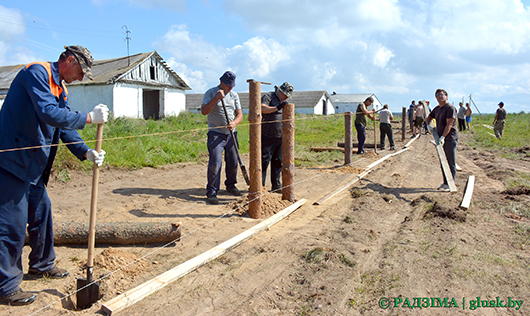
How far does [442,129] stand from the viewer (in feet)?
22.2

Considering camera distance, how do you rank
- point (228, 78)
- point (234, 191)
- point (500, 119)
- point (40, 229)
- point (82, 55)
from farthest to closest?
point (500, 119), point (234, 191), point (228, 78), point (40, 229), point (82, 55)

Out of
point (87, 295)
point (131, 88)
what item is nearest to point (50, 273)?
point (87, 295)

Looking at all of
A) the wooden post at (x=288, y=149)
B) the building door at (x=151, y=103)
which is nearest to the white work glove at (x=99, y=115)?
the wooden post at (x=288, y=149)

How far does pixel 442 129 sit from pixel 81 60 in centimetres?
638

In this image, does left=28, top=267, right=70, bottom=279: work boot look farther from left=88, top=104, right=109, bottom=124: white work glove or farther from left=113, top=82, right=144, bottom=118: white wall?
left=113, top=82, right=144, bottom=118: white wall

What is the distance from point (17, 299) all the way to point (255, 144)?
3167mm

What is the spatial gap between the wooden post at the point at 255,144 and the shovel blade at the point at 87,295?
2448 mm

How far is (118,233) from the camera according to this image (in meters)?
3.88

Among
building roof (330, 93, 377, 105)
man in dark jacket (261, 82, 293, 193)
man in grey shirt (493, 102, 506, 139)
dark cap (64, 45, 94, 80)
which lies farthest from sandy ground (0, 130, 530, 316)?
building roof (330, 93, 377, 105)

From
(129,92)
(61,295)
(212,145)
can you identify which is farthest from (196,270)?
(129,92)

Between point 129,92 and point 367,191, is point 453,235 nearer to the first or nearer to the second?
point 367,191

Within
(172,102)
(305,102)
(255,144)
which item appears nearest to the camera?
(255,144)

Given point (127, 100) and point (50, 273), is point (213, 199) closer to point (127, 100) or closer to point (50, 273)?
point (50, 273)

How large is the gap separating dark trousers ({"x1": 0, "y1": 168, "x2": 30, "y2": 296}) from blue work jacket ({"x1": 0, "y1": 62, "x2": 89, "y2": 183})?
0.28 ft
